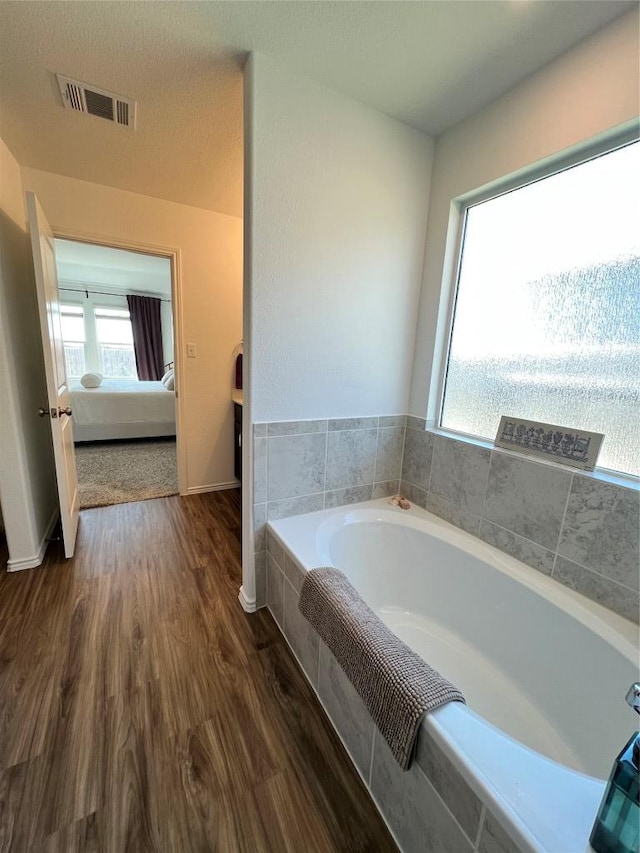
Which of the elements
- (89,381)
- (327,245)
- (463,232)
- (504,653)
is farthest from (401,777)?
(89,381)

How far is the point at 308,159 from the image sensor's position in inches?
56.2

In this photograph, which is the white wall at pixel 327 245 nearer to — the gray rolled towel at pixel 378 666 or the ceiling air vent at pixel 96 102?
the ceiling air vent at pixel 96 102

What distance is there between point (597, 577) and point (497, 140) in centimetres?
178

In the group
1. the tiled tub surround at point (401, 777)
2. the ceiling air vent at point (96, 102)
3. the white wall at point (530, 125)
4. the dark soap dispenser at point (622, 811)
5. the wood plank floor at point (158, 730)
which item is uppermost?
the ceiling air vent at point (96, 102)

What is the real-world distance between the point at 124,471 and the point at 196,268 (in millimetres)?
2116

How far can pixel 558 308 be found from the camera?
137cm

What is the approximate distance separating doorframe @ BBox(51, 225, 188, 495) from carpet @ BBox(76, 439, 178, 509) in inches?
14.0

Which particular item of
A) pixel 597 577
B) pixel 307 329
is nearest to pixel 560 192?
pixel 307 329

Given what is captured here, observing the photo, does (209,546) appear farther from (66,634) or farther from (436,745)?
(436,745)

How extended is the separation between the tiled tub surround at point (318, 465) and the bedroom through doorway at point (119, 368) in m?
1.65

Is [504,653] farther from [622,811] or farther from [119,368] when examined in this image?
[119,368]

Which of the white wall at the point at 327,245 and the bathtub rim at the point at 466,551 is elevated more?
the white wall at the point at 327,245

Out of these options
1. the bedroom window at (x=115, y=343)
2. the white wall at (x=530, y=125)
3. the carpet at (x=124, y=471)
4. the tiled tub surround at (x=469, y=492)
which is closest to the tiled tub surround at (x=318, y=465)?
the tiled tub surround at (x=469, y=492)

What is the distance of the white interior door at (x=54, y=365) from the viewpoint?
1735 millimetres
